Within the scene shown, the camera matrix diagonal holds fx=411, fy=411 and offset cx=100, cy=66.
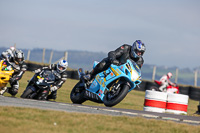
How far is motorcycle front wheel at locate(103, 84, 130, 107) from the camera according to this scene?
34.9 feet

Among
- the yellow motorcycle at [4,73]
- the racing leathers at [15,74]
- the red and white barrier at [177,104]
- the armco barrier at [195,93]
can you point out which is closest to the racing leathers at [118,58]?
the red and white barrier at [177,104]

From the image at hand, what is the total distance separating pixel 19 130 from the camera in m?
5.62

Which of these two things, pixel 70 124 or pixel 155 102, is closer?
pixel 70 124

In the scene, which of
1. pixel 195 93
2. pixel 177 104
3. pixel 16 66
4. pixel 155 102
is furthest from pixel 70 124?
pixel 195 93

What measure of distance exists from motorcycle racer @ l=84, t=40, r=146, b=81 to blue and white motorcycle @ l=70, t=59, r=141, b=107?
183mm

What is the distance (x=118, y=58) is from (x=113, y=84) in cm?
85

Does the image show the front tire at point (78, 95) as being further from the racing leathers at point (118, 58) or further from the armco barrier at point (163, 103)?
the armco barrier at point (163, 103)

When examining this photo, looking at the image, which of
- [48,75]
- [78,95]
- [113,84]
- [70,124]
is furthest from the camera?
[48,75]

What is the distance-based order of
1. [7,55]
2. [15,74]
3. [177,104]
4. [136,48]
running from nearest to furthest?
[136,48] < [177,104] < [15,74] < [7,55]

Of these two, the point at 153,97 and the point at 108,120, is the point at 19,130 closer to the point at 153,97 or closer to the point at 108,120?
the point at 108,120

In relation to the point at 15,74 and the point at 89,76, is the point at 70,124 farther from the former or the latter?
the point at 15,74

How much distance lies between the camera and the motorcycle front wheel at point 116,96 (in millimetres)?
10647

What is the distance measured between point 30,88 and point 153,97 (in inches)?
152

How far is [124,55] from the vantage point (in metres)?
11.6
